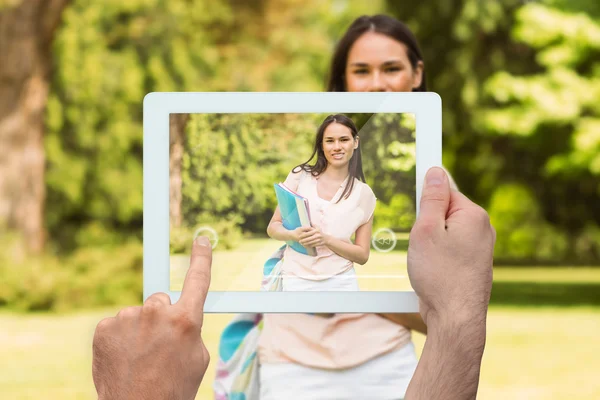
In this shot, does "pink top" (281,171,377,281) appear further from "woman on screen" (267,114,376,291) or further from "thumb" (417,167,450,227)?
"thumb" (417,167,450,227)

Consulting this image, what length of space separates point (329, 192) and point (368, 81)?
714 millimetres

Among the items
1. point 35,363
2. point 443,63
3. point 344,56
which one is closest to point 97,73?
point 443,63

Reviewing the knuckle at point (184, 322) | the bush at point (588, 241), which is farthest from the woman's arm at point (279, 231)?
the bush at point (588, 241)

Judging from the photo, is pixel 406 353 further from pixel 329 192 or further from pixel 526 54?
pixel 526 54

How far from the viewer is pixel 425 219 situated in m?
0.97

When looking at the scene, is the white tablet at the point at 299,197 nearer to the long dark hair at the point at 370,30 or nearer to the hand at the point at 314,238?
the hand at the point at 314,238

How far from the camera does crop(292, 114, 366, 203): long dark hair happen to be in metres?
1.09

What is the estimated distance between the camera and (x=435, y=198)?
982mm

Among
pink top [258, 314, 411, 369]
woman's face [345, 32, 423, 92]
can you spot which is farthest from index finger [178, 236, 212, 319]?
woman's face [345, 32, 423, 92]

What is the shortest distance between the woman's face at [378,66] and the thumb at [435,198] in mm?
727

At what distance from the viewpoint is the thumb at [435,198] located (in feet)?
3.16

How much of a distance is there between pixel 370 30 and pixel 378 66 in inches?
4.3

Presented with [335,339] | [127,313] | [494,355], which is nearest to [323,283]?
[127,313]

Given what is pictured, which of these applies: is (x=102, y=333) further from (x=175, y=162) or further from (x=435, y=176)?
(x=435, y=176)
